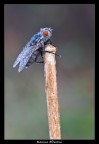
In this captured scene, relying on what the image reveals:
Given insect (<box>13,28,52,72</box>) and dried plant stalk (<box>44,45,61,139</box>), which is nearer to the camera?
dried plant stalk (<box>44,45,61,139</box>)

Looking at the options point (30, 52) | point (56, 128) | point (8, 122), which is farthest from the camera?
point (8, 122)

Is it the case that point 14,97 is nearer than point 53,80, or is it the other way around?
point 53,80

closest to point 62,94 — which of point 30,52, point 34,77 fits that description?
point 34,77

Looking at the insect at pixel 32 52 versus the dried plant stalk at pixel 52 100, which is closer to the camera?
the dried plant stalk at pixel 52 100

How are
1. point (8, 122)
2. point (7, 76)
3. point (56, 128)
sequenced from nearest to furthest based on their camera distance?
point (56, 128) < point (8, 122) < point (7, 76)

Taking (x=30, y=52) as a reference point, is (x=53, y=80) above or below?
below

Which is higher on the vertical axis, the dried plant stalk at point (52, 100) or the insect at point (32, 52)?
the insect at point (32, 52)

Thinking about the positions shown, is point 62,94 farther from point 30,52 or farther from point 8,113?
point 30,52

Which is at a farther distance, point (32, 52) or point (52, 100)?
point (32, 52)

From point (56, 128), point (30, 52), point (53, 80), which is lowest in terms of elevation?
point (56, 128)

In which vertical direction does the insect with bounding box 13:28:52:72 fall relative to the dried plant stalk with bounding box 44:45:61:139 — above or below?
above

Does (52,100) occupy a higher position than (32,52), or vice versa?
(32,52)
